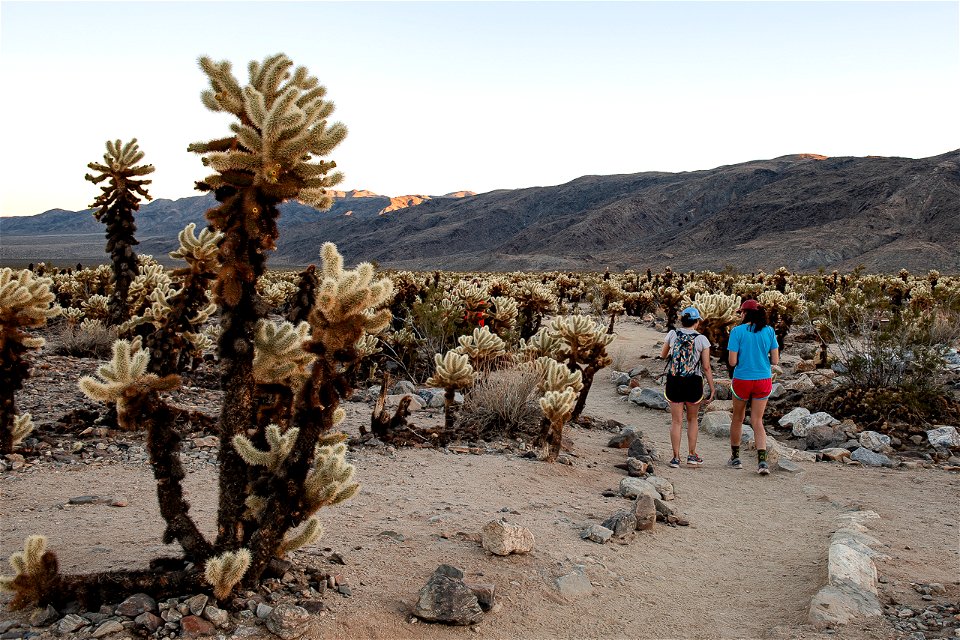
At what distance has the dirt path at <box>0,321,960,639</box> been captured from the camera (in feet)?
11.7

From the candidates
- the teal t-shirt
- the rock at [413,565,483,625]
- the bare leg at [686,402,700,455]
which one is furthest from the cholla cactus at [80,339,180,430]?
the teal t-shirt

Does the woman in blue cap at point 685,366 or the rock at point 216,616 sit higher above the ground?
Result: the woman in blue cap at point 685,366

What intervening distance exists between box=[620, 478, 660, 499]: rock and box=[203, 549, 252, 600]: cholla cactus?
3.75 meters

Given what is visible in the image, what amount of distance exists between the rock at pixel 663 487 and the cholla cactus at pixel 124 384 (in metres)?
4.50

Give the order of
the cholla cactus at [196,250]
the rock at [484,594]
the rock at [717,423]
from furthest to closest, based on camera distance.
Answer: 1. the rock at [717,423]
2. the cholla cactus at [196,250]
3. the rock at [484,594]

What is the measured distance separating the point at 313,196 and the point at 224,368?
36.4 inches

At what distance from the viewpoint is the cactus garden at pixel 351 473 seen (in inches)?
120

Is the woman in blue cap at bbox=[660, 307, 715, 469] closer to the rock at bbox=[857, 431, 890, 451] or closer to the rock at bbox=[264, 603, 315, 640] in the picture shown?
the rock at bbox=[857, 431, 890, 451]

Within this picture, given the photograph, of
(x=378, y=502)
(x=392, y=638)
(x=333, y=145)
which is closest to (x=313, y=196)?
(x=333, y=145)

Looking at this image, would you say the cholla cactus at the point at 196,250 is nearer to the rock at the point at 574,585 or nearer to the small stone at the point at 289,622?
the small stone at the point at 289,622

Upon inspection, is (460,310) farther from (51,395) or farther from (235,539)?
(235,539)

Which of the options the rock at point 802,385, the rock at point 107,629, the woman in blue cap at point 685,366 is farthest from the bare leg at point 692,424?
the rock at point 107,629

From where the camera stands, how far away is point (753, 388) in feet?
23.2

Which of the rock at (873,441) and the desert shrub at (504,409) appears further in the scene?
the rock at (873,441)
